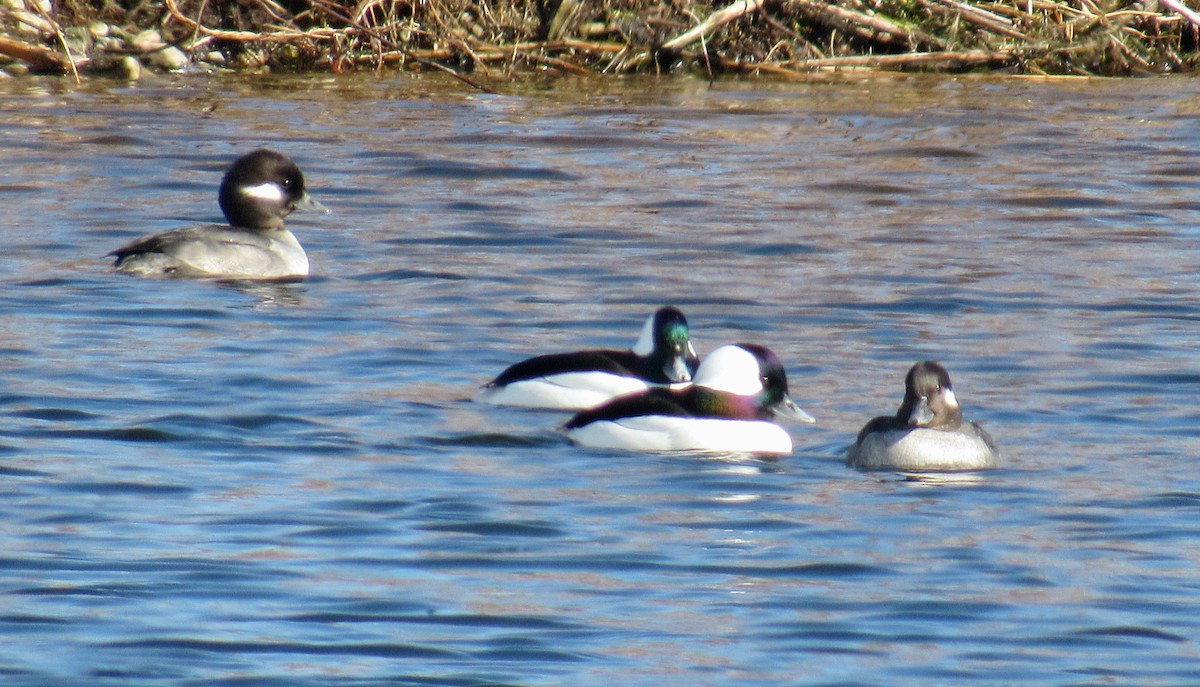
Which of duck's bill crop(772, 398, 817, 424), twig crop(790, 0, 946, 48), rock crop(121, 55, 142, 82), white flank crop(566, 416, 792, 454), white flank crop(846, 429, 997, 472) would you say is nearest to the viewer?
white flank crop(846, 429, 997, 472)

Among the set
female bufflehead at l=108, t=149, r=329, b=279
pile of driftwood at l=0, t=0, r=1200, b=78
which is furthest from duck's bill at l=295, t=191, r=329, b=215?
pile of driftwood at l=0, t=0, r=1200, b=78

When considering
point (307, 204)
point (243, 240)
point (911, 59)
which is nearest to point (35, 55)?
point (911, 59)

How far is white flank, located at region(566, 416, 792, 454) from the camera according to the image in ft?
28.1

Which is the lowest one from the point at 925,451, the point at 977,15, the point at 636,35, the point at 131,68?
the point at 131,68

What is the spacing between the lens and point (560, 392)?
9227mm

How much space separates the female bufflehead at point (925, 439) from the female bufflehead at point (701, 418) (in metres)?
0.46

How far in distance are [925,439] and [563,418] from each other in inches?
68.4

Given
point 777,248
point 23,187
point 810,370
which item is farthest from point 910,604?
point 23,187

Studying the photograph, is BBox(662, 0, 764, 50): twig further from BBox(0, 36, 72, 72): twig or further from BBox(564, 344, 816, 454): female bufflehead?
BBox(564, 344, 816, 454): female bufflehead

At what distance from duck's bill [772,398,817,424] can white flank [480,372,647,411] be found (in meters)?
0.69

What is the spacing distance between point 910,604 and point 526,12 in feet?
55.4

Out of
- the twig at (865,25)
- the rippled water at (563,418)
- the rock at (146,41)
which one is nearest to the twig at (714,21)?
the twig at (865,25)

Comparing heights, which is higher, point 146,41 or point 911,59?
point 911,59

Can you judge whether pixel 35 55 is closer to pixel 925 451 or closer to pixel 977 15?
pixel 977 15
